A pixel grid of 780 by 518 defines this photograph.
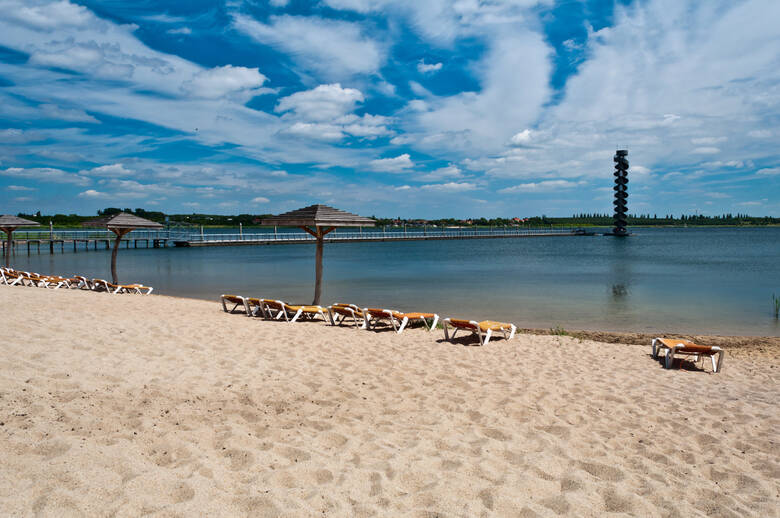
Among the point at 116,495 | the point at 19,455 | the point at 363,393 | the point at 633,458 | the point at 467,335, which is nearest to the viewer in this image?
the point at 116,495

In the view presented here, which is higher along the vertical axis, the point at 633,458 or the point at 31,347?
the point at 31,347

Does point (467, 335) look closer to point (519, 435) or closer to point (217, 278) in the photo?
point (519, 435)

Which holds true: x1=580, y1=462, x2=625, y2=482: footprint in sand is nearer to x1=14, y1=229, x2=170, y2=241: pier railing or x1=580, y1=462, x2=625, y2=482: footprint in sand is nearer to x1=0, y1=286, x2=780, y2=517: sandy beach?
x1=0, y1=286, x2=780, y2=517: sandy beach

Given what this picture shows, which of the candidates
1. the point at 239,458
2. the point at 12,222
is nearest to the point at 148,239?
the point at 12,222

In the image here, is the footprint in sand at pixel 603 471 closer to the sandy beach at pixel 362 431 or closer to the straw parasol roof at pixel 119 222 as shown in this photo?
the sandy beach at pixel 362 431

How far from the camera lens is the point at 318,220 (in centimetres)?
988

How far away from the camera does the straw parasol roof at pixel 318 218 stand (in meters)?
10.0

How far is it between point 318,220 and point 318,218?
101 mm

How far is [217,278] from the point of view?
69.6ft

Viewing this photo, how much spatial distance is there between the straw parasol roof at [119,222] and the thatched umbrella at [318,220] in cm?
628

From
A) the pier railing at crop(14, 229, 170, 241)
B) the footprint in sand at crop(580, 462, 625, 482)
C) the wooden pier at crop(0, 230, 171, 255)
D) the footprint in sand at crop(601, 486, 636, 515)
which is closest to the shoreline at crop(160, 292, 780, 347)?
the footprint in sand at crop(580, 462, 625, 482)

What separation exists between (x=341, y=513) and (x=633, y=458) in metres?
2.24

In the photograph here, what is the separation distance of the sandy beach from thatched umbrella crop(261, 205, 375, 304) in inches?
165

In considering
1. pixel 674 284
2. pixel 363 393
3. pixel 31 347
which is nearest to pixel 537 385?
pixel 363 393
